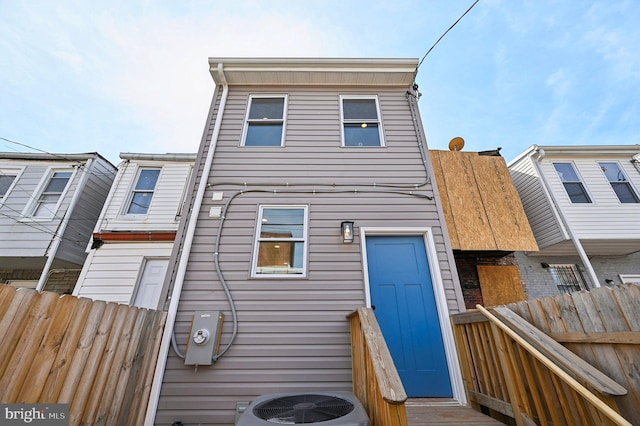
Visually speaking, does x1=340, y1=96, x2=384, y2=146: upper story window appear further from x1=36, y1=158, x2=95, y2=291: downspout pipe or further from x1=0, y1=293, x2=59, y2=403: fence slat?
x1=36, y1=158, x2=95, y2=291: downspout pipe

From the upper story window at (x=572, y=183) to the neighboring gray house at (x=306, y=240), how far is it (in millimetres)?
5512

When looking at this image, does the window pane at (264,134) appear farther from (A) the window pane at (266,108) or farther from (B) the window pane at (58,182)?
(B) the window pane at (58,182)

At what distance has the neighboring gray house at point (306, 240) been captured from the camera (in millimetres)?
2787

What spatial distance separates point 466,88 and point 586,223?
6.78m

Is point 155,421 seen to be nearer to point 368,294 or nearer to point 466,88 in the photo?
point 368,294

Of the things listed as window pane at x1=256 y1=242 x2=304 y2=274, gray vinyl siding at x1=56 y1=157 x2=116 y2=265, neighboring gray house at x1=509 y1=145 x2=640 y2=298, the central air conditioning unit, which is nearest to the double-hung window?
window pane at x1=256 y1=242 x2=304 y2=274

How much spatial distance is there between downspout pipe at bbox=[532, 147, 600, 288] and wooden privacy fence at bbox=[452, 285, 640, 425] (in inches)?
217

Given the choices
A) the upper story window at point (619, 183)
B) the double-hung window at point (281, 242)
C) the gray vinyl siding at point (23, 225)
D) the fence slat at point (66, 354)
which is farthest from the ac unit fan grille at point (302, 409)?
the upper story window at point (619, 183)

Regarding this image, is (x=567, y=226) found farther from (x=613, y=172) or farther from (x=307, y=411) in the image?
(x=307, y=411)

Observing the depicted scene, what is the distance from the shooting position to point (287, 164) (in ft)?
13.6

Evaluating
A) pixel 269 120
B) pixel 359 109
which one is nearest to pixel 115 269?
pixel 269 120

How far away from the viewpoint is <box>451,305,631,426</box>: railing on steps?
1365 millimetres

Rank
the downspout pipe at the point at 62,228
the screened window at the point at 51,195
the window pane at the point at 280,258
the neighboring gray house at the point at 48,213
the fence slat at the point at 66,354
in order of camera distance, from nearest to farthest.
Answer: the fence slat at the point at 66,354
the window pane at the point at 280,258
the downspout pipe at the point at 62,228
the neighboring gray house at the point at 48,213
the screened window at the point at 51,195

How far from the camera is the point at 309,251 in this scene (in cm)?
346
